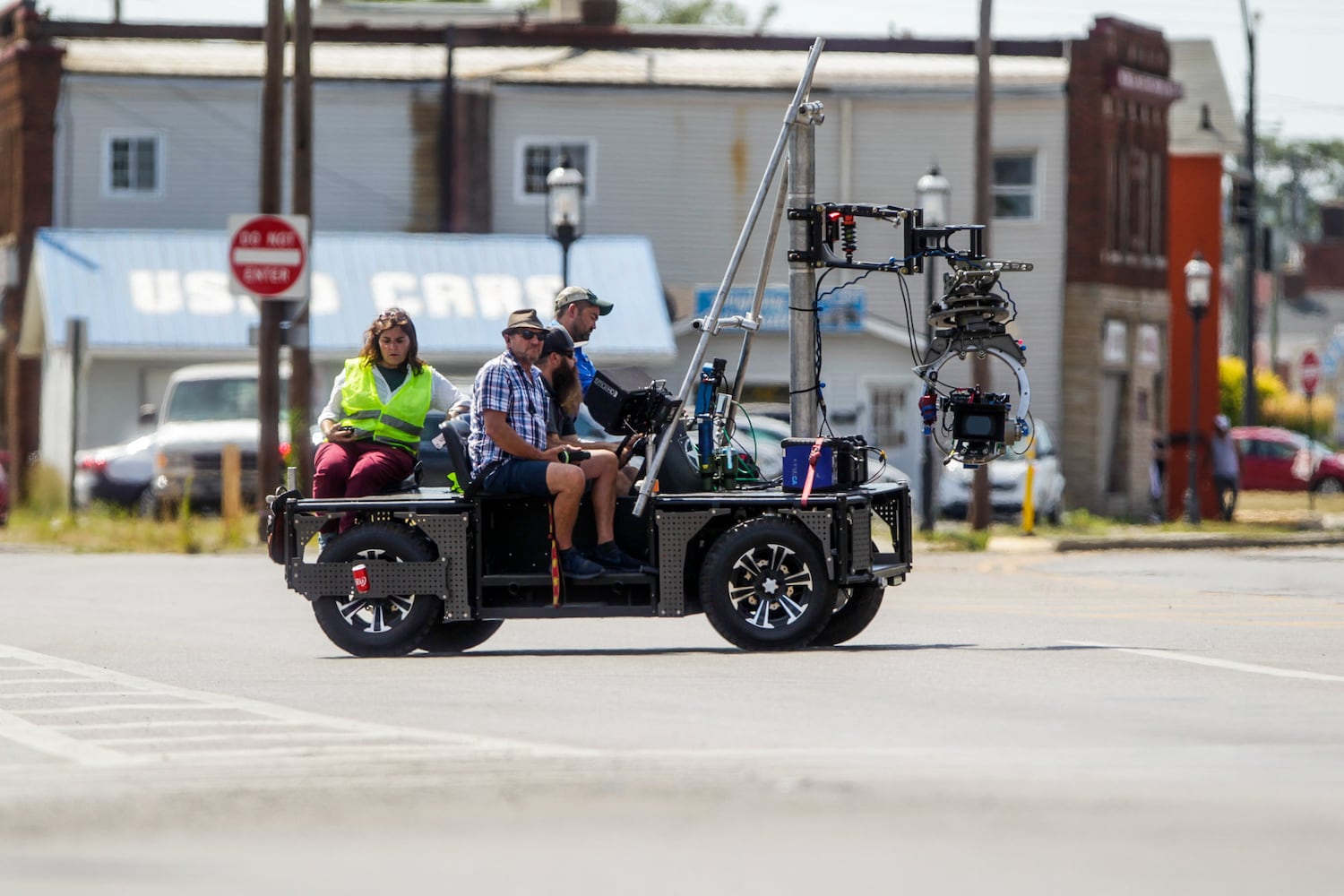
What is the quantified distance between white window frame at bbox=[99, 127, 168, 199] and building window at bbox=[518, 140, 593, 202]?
5.59 m

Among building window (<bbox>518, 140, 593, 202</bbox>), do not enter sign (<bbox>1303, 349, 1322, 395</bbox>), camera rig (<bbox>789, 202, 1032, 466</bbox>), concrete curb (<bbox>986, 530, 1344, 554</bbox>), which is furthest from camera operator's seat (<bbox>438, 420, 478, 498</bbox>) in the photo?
do not enter sign (<bbox>1303, 349, 1322, 395</bbox>)

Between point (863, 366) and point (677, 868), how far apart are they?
33.9m

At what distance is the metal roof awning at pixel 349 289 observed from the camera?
3588cm

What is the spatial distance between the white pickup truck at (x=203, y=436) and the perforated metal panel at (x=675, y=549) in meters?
15.6

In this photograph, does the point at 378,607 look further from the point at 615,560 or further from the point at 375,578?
the point at 615,560

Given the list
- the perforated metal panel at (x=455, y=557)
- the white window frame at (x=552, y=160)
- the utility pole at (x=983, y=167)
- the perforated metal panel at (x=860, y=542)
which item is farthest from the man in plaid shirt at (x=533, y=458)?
the white window frame at (x=552, y=160)

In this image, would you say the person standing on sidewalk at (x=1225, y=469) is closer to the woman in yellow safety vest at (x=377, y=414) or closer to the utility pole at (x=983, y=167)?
the utility pole at (x=983, y=167)

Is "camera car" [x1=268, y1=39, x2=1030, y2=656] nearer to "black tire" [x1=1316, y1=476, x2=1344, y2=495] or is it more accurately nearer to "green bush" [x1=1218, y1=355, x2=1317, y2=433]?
"black tire" [x1=1316, y1=476, x2=1344, y2=495]

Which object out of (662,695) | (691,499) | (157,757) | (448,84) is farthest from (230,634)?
(448,84)

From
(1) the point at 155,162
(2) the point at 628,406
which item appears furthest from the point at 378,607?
(1) the point at 155,162

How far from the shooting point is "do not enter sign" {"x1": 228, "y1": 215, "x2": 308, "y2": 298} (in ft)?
82.8

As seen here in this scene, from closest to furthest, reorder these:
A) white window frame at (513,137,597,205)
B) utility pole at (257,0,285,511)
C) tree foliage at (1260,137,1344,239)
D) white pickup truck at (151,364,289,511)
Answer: utility pole at (257,0,285,511) < white pickup truck at (151,364,289,511) < white window frame at (513,137,597,205) < tree foliage at (1260,137,1344,239)

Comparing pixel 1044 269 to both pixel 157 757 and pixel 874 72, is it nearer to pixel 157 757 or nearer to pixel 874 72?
pixel 874 72

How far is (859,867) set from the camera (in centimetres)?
689
